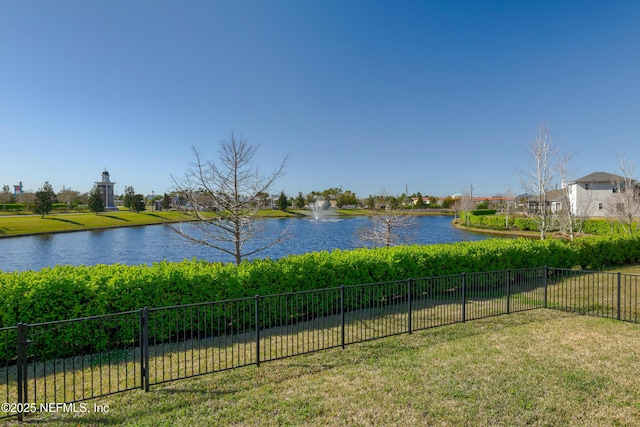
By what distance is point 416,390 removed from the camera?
4.75 meters

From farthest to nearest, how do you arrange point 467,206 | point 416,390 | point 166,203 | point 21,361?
1. point 467,206
2. point 166,203
3. point 416,390
4. point 21,361

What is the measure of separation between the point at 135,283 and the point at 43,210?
188ft

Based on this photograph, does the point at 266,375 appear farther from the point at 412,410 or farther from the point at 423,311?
the point at 423,311

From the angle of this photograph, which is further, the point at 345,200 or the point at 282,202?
the point at 345,200

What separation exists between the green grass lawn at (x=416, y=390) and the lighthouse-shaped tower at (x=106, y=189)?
9692 cm

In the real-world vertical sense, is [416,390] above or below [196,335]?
above

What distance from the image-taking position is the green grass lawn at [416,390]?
13.5 ft

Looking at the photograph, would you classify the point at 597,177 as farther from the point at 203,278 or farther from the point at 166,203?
the point at 203,278

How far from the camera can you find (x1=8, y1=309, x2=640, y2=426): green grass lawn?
411 cm

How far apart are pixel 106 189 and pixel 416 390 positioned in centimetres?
10293

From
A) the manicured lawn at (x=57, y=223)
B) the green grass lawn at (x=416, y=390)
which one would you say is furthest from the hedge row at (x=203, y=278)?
the manicured lawn at (x=57, y=223)

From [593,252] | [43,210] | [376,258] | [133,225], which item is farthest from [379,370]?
[43,210]

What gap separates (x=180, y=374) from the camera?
5.55m

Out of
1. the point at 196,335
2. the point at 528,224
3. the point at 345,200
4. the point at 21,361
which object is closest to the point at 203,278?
the point at 196,335
